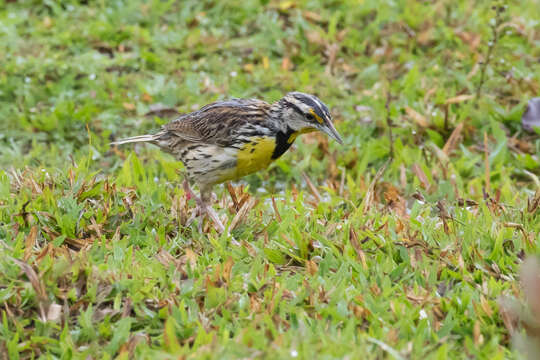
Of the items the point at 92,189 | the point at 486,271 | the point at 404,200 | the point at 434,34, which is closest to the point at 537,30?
the point at 434,34

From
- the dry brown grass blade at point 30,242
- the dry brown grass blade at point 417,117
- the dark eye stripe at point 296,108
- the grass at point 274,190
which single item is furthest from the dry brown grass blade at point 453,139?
the dry brown grass blade at point 30,242

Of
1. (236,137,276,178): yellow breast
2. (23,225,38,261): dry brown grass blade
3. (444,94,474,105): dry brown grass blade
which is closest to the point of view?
(23,225,38,261): dry brown grass blade

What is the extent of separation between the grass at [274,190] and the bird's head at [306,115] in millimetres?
630

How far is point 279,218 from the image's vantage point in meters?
5.57

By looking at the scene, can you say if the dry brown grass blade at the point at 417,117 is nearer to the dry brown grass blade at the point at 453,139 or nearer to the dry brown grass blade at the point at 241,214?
the dry brown grass blade at the point at 453,139

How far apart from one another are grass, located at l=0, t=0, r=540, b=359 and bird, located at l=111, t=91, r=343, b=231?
0.27m

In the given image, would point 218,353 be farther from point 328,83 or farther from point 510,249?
point 328,83

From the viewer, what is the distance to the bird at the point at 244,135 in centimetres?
543

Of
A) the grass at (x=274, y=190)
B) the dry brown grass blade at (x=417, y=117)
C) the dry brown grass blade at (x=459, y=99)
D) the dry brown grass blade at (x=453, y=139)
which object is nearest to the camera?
the grass at (x=274, y=190)

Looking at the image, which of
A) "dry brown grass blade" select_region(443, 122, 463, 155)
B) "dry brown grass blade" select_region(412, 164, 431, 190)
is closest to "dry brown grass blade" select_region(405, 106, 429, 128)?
"dry brown grass blade" select_region(443, 122, 463, 155)

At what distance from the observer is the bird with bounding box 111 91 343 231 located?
5.43 meters

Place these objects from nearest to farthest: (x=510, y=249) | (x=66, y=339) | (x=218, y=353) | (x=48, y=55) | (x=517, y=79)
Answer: (x=218, y=353) → (x=66, y=339) → (x=510, y=249) → (x=517, y=79) → (x=48, y=55)

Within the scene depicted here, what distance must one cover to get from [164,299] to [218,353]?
731 millimetres

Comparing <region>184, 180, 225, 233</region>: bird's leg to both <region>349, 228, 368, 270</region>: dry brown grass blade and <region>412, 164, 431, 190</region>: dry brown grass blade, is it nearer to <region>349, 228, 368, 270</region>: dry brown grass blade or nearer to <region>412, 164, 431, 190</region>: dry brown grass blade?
<region>349, 228, 368, 270</region>: dry brown grass blade
